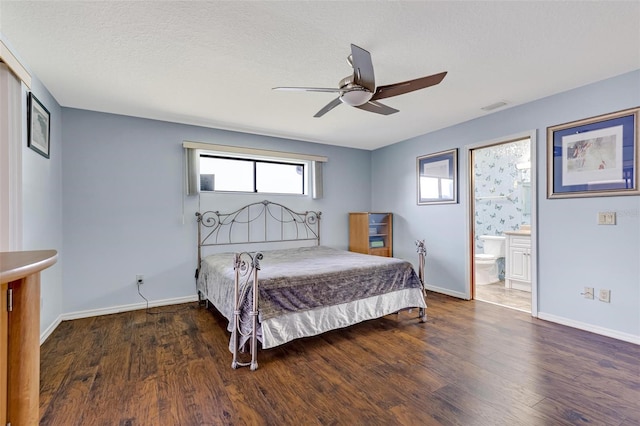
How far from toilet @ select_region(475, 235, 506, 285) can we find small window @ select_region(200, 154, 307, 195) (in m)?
3.28

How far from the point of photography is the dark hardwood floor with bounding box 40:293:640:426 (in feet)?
5.70

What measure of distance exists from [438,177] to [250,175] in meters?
2.93

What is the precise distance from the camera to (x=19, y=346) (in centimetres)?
88

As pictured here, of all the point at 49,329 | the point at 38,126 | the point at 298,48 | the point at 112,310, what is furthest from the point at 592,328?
the point at 38,126

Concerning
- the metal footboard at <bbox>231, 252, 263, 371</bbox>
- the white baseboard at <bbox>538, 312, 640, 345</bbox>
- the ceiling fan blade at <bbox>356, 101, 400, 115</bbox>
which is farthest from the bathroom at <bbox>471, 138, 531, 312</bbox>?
the metal footboard at <bbox>231, 252, 263, 371</bbox>

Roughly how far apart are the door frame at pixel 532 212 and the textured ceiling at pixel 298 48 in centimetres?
50

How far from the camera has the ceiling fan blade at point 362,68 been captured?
1949 millimetres

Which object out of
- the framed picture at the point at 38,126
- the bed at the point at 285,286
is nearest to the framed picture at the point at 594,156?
the bed at the point at 285,286

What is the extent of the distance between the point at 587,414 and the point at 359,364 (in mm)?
1415

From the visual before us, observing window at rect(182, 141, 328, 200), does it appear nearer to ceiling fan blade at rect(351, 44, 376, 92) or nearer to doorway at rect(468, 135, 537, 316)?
doorway at rect(468, 135, 537, 316)

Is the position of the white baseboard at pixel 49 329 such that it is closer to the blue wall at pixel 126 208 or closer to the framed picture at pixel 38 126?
the blue wall at pixel 126 208

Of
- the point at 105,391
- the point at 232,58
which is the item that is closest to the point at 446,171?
the point at 232,58

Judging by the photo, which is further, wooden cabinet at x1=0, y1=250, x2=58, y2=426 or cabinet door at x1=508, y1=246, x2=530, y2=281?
cabinet door at x1=508, y1=246, x2=530, y2=281

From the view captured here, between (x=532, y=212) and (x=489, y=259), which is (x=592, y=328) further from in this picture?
(x=489, y=259)
